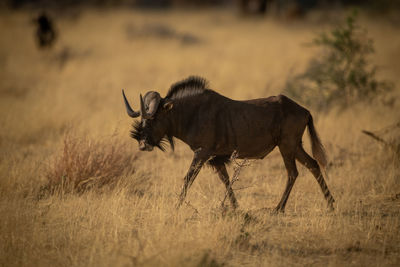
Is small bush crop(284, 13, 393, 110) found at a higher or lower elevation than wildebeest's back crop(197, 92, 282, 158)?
higher

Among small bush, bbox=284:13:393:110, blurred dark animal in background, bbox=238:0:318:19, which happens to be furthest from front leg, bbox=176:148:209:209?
blurred dark animal in background, bbox=238:0:318:19

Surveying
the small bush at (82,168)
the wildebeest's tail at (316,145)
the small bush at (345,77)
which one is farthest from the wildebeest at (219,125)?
the small bush at (345,77)

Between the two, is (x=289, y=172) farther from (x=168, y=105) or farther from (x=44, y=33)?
(x=44, y=33)

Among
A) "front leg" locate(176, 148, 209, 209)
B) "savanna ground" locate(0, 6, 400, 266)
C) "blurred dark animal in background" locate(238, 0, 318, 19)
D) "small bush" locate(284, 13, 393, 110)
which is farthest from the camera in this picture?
"blurred dark animal in background" locate(238, 0, 318, 19)

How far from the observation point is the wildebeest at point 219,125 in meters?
5.05

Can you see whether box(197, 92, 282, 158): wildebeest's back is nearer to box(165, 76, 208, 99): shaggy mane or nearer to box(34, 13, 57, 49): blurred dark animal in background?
box(165, 76, 208, 99): shaggy mane

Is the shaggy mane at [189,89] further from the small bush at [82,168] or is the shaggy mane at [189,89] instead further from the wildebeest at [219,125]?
the small bush at [82,168]

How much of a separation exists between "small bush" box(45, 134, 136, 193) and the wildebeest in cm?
91

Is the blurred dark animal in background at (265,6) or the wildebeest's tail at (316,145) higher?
the blurred dark animal in background at (265,6)

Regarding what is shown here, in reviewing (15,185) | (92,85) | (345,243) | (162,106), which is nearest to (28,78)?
(92,85)

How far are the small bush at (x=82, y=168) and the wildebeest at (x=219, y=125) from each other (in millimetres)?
905

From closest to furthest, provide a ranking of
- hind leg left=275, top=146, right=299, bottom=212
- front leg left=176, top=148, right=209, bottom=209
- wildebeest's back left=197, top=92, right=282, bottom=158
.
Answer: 1. front leg left=176, top=148, right=209, bottom=209
2. wildebeest's back left=197, top=92, right=282, bottom=158
3. hind leg left=275, top=146, right=299, bottom=212

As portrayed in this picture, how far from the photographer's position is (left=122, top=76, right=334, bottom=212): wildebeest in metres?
5.05

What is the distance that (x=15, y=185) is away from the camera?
5.59m
